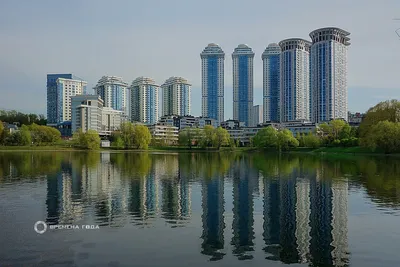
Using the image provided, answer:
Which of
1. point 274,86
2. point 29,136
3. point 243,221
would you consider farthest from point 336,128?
point 243,221

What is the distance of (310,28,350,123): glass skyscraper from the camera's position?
14762 centimetres

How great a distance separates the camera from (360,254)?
12.1m

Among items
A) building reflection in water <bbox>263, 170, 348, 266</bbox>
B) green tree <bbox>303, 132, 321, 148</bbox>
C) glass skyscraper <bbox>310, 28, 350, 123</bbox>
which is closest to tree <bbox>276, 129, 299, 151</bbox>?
green tree <bbox>303, 132, 321, 148</bbox>

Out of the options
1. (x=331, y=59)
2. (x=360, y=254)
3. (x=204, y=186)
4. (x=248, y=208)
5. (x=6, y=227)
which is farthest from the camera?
(x=331, y=59)

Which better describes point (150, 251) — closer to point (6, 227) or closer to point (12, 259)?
point (12, 259)

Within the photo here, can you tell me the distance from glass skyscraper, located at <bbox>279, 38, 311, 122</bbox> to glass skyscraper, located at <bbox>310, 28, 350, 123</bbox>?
1142cm

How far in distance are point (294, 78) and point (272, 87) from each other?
2970 centimetres

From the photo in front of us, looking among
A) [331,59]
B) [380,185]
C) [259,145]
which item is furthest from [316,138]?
[380,185]

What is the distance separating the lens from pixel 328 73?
147375 millimetres

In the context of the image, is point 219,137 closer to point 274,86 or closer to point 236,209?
point 274,86

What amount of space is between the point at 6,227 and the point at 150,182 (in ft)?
48.0

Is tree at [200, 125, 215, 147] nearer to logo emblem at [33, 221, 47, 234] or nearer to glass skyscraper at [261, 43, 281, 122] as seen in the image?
glass skyscraper at [261, 43, 281, 122]

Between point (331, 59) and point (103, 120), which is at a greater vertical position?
point (331, 59)

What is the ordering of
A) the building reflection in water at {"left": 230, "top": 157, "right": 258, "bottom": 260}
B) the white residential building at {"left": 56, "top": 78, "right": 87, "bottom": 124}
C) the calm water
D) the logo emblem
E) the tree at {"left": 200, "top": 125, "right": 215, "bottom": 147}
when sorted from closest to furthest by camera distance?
the calm water → the building reflection in water at {"left": 230, "top": 157, "right": 258, "bottom": 260} → the logo emblem → the tree at {"left": 200, "top": 125, "right": 215, "bottom": 147} → the white residential building at {"left": 56, "top": 78, "right": 87, "bottom": 124}
